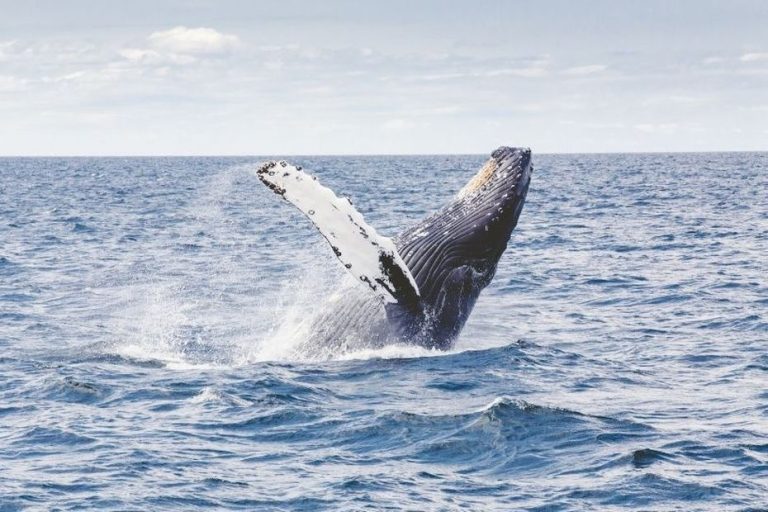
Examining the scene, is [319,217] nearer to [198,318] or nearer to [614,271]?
[198,318]

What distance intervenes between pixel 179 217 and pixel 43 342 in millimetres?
27194

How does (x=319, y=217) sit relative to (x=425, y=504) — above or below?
above

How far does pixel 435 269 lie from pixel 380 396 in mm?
1331

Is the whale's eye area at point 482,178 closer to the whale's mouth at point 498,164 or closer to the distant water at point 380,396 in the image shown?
the whale's mouth at point 498,164

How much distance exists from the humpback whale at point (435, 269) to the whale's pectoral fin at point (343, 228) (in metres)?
0.01

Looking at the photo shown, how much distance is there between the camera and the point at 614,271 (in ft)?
75.3

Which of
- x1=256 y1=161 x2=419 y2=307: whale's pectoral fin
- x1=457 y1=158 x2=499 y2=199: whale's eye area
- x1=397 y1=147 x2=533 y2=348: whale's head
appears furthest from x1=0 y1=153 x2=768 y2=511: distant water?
x1=457 y1=158 x2=499 y2=199: whale's eye area

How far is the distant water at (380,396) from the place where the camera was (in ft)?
28.0

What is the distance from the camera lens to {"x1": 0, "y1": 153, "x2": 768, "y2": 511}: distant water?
8.53m

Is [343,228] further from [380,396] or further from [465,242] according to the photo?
[380,396]

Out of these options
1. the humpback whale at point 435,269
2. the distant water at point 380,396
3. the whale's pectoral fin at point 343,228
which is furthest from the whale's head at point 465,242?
the distant water at point 380,396

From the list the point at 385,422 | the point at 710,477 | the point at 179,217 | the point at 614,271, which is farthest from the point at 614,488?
the point at 179,217

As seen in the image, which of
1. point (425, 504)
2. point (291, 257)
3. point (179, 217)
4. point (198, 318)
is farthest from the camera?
point (179, 217)

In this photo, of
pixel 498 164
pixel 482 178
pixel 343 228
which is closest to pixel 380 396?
pixel 343 228
